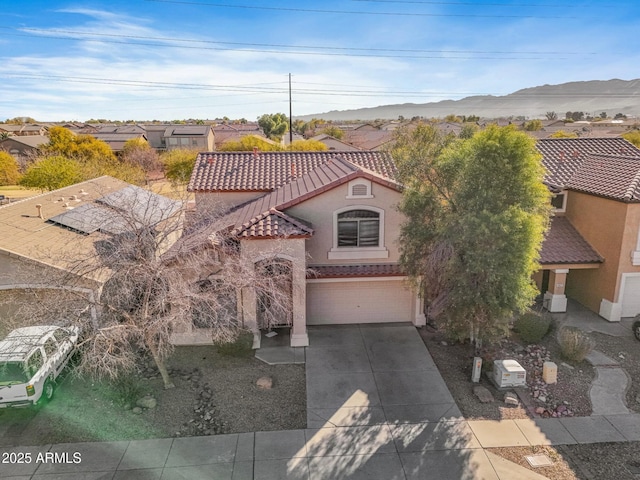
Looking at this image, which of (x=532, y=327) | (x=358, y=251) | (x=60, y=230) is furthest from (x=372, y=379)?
(x=60, y=230)

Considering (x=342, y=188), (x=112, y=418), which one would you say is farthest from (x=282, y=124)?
(x=112, y=418)

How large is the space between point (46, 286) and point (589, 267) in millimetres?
20053

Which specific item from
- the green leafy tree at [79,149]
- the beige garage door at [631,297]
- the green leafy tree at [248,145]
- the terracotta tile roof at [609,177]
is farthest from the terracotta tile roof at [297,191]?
the green leafy tree at [248,145]

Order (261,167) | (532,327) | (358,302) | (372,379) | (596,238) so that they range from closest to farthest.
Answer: (372,379) < (532,327) < (358,302) < (596,238) < (261,167)

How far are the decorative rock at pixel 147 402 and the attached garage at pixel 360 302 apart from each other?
693 centimetres

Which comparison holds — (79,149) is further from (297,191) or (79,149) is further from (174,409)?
(174,409)

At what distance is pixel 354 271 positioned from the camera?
16.6 meters

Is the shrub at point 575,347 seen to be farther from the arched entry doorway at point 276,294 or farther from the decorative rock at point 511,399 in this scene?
the arched entry doorway at point 276,294

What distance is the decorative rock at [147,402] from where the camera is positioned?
12.5 meters

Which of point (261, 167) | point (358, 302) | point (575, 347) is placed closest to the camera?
point (575, 347)

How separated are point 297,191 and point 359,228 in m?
3.08

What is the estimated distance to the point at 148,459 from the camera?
34.8ft

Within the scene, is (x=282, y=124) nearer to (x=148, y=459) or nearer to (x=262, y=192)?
(x=262, y=192)

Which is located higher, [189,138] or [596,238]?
[189,138]
